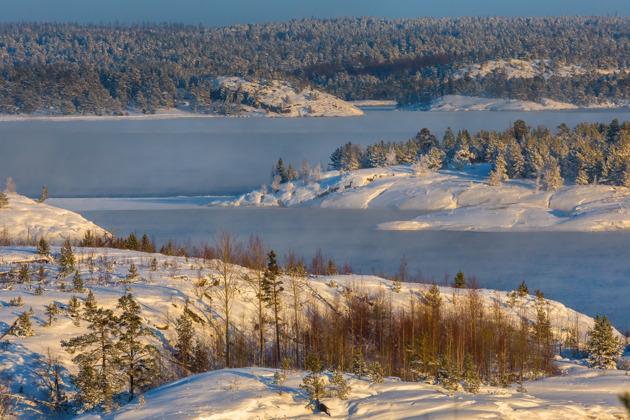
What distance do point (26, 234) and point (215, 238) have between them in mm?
13853

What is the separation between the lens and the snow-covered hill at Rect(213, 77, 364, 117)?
6309 inches

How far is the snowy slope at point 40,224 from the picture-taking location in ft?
91.7

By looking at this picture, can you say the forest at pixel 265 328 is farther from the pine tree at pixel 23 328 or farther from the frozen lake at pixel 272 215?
the frozen lake at pixel 272 215

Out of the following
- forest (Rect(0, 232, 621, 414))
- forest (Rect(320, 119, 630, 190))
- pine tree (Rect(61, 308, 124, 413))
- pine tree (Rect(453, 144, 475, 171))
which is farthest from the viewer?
pine tree (Rect(453, 144, 475, 171))

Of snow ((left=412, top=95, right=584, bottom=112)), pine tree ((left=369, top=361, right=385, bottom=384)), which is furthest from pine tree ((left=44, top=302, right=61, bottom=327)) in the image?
snow ((left=412, top=95, right=584, bottom=112))

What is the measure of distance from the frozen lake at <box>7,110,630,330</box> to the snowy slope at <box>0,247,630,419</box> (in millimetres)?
15068

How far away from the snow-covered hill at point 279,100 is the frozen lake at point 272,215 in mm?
44592

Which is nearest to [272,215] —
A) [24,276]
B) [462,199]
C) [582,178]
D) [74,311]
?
[462,199]

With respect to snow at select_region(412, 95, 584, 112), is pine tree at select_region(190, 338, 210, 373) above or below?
below

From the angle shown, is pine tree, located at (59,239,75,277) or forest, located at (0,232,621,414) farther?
pine tree, located at (59,239,75,277)

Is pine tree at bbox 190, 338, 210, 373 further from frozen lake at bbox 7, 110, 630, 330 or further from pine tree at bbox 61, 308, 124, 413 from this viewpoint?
frozen lake at bbox 7, 110, 630, 330

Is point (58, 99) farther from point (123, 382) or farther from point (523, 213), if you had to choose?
point (123, 382)

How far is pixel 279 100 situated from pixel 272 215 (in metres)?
114

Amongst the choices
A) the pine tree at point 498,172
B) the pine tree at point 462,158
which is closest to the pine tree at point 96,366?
the pine tree at point 498,172
